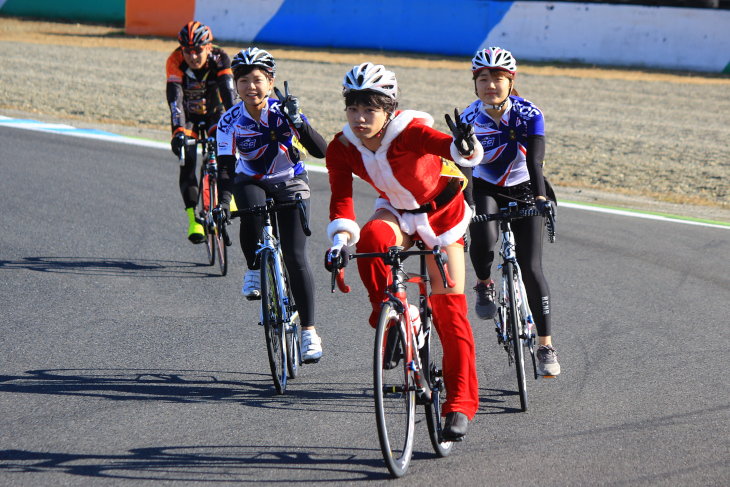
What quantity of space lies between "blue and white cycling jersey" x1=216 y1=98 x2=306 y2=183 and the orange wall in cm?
2719

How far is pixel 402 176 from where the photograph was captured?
4.27 m

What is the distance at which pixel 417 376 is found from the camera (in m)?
4.02

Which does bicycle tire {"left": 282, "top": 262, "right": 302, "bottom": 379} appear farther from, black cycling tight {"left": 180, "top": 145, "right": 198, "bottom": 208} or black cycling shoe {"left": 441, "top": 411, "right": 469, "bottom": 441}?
black cycling tight {"left": 180, "top": 145, "right": 198, "bottom": 208}

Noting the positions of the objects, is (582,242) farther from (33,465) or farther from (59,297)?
(33,465)

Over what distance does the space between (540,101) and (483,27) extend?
9.04m

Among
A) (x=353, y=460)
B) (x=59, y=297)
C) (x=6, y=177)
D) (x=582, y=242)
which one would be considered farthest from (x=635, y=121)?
(x=353, y=460)

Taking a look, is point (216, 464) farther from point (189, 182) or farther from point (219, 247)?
point (189, 182)

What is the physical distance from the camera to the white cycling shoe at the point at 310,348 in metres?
5.41

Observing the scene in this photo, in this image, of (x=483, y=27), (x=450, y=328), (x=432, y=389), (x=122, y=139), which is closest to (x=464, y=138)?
(x=450, y=328)

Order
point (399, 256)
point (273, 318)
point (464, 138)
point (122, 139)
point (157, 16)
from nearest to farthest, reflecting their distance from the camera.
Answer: point (464, 138) → point (399, 256) → point (273, 318) → point (122, 139) → point (157, 16)

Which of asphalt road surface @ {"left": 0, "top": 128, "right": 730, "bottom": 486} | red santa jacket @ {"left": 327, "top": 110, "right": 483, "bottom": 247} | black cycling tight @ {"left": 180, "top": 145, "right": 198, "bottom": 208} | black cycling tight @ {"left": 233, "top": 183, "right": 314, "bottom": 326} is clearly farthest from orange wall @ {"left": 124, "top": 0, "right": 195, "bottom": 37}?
red santa jacket @ {"left": 327, "top": 110, "right": 483, "bottom": 247}

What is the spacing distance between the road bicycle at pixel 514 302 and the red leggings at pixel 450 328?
885 millimetres

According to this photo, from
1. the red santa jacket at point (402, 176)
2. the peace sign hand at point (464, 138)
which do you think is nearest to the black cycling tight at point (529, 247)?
the red santa jacket at point (402, 176)

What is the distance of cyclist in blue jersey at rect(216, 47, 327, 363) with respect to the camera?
5.47 m
